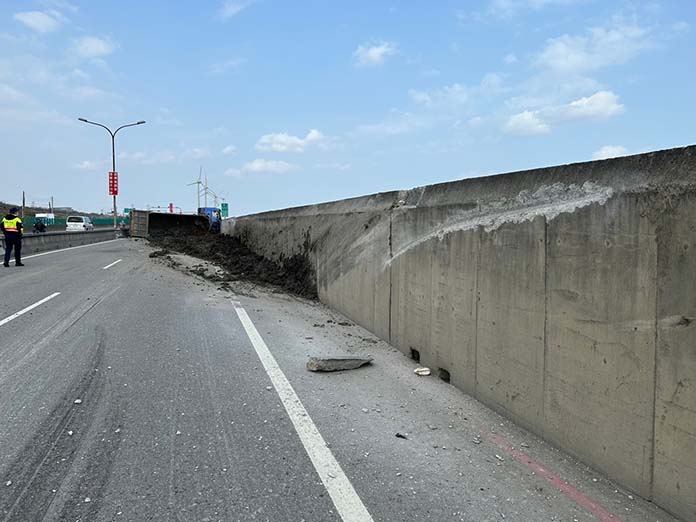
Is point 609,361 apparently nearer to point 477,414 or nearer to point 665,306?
point 665,306

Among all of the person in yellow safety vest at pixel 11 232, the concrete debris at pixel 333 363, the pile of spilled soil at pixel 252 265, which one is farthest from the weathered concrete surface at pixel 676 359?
the person in yellow safety vest at pixel 11 232

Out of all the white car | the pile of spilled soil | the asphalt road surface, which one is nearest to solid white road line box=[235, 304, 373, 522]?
the asphalt road surface

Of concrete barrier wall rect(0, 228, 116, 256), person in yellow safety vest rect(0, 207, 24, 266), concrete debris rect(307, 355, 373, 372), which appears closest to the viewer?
concrete debris rect(307, 355, 373, 372)

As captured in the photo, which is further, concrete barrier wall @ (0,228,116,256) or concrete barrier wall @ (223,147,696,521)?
concrete barrier wall @ (0,228,116,256)

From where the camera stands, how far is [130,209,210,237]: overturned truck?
29.0m

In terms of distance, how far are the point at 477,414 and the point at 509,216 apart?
167 cm

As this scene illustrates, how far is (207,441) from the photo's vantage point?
3.64m

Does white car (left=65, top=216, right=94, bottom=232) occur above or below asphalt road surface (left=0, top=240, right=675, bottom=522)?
above

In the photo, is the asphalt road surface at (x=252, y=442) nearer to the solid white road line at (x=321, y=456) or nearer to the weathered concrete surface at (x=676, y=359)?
the solid white road line at (x=321, y=456)

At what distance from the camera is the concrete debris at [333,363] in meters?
5.40

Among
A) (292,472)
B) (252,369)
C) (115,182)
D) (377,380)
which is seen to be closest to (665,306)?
(292,472)

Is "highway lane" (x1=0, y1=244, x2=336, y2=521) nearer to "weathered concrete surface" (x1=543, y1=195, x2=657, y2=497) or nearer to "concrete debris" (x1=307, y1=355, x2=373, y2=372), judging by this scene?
"concrete debris" (x1=307, y1=355, x2=373, y2=372)

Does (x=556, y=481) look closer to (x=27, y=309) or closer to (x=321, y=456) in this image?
(x=321, y=456)

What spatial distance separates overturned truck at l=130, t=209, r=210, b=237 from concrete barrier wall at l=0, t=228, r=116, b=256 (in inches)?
117
